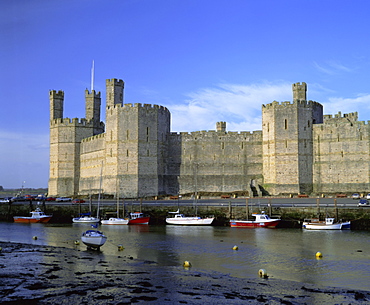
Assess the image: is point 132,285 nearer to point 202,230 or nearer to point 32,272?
point 32,272

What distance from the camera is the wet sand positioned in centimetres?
1808

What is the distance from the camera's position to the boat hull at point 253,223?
140 ft

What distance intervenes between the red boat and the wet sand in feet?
68.8

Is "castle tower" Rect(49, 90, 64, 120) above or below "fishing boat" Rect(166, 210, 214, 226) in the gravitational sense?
above

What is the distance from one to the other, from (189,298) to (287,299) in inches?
153

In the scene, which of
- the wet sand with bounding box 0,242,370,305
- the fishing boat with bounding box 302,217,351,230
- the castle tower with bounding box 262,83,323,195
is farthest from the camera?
the castle tower with bounding box 262,83,323,195

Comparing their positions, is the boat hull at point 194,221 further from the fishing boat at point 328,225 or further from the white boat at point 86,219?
the fishing boat at point 328,225

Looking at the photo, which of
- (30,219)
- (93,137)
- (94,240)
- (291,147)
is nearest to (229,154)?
(291,147)

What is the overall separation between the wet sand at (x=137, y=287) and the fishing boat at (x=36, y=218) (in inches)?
1079

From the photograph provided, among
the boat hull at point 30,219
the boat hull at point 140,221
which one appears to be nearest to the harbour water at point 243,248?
the boat hull at point 140,221

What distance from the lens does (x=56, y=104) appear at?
76.8 meters

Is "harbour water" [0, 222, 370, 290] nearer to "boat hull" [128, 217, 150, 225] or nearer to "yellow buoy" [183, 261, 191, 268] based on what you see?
"yellow buoy" [183, 261, 191, 268]

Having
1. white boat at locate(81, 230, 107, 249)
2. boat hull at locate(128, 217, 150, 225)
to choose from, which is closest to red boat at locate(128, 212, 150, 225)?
boat hull at locate(128, 217, 150, 225)

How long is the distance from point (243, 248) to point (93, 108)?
4982cm
